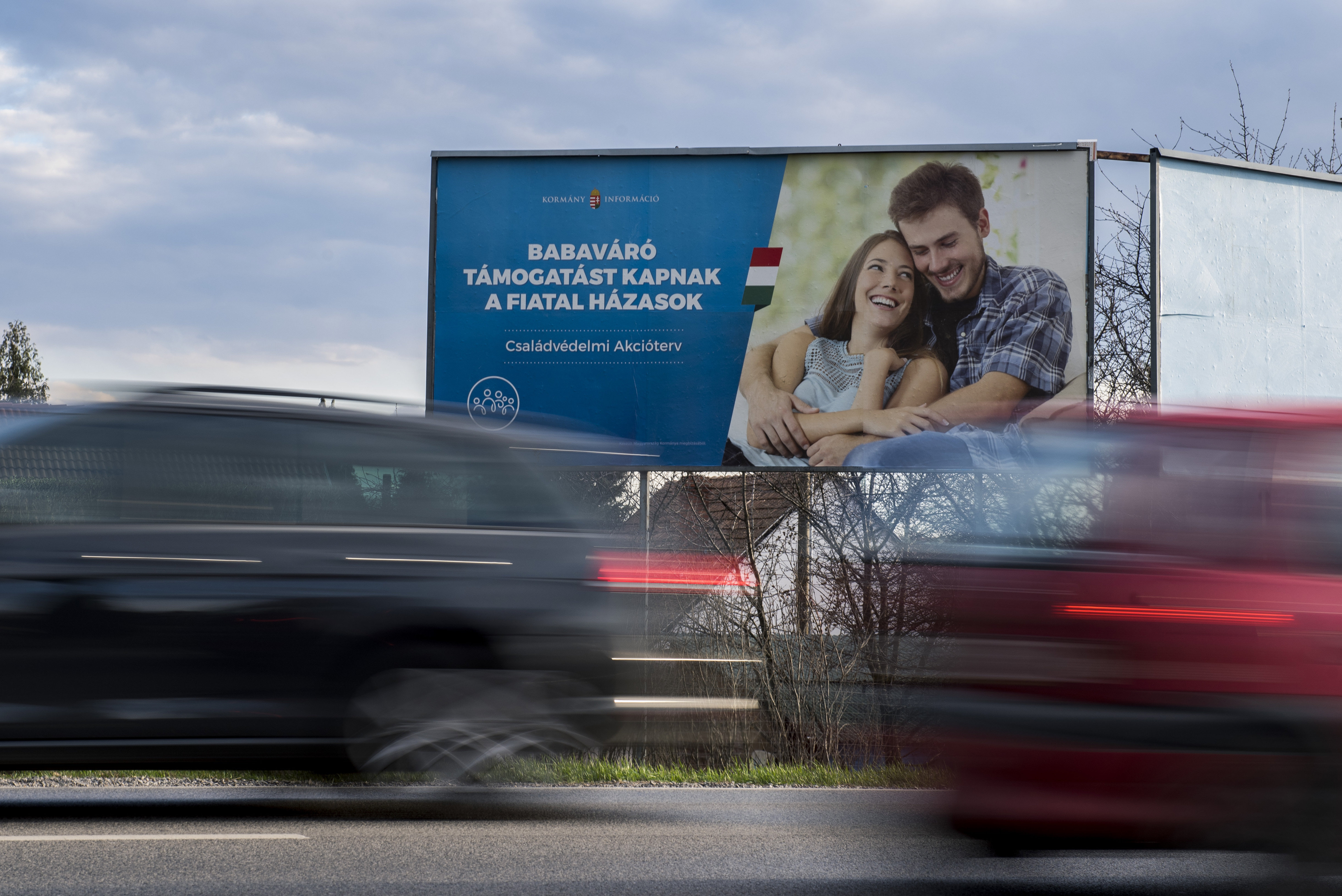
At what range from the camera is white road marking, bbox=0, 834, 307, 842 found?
5.15 meters

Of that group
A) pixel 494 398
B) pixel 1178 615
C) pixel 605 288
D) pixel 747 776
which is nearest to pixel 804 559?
pixel 605 288

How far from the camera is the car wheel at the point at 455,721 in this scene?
540 centimetres

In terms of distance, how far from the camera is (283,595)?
5336mm

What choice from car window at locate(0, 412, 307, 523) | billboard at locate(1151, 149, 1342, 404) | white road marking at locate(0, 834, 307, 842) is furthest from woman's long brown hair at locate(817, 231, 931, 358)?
white road marking at locate(0, 834, 307, 842)

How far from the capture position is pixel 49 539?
5266mm

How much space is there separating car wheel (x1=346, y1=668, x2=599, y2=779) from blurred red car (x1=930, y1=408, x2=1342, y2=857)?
6.73 ft

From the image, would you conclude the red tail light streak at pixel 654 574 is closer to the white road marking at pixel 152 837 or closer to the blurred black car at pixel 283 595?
the blurred black car at pixel 283 595

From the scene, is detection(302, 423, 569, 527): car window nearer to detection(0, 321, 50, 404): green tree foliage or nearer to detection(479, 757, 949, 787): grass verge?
detection(479, 757, 949, 787): grass verge

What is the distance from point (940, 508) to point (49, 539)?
12645mm

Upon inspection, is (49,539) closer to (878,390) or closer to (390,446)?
(390,446)

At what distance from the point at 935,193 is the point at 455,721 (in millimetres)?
10555

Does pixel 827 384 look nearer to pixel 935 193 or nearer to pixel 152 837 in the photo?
pixel 935 193

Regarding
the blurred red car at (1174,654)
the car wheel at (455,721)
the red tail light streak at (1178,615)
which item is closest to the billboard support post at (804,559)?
the car wheel at (455,721)

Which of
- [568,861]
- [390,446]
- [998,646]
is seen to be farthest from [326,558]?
[998,646]
